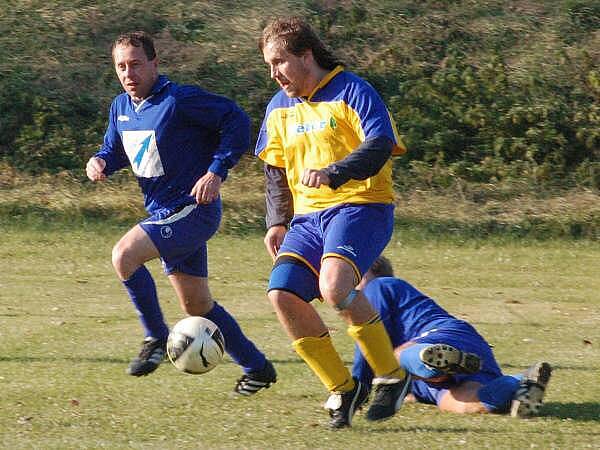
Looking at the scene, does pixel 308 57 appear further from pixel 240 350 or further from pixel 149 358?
pixel 149 358

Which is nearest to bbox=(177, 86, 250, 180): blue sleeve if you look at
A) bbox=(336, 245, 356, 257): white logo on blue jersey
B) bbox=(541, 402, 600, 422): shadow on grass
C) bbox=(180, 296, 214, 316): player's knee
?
bbox=(180, 296, 214, 316): player's knee

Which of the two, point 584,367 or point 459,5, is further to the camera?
point 459,5

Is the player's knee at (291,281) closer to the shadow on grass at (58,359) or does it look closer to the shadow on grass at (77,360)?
the shadow on grass at (77,360)

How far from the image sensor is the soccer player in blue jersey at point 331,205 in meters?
5.20

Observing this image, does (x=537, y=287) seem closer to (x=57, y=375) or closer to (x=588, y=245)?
(x=588, y=245)

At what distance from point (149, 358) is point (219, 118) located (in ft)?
4.23

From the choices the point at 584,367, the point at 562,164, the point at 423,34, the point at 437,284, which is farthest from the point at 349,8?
the point at 584,367

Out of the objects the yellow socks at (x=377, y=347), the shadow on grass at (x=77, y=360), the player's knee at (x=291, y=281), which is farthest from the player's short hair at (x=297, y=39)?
the shadow on grass at (x=77, y=360)

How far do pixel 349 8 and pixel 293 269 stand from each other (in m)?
14.8

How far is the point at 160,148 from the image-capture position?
634 centimetres

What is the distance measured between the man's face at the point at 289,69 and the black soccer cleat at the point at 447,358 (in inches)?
50.4

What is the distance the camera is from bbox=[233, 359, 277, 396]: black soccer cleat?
6075 millimetres

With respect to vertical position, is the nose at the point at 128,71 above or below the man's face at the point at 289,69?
below

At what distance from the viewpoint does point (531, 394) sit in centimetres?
546
